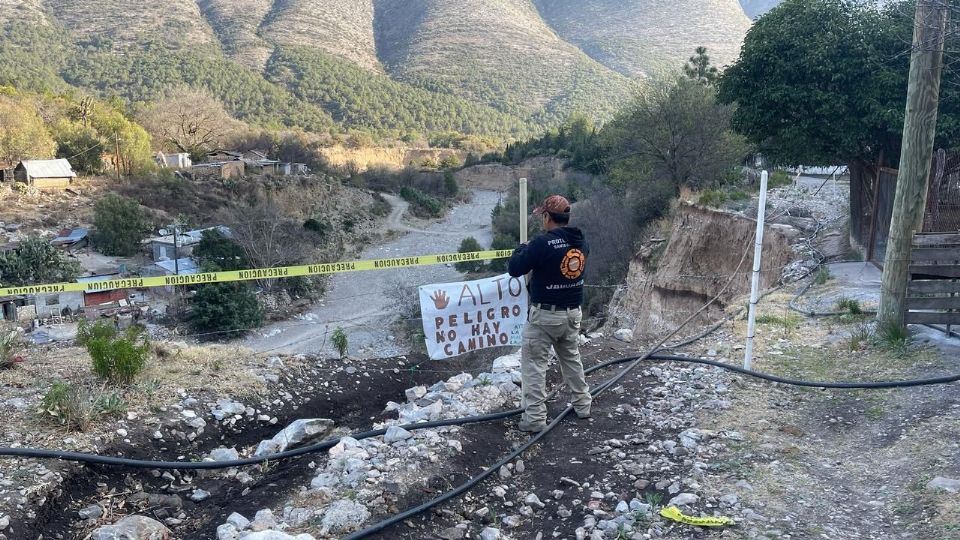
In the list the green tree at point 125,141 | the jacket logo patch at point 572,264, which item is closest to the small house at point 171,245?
the green tree at point 125,141

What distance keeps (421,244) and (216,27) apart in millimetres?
67029

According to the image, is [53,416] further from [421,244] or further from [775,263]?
[421,244]

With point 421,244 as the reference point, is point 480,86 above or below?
above

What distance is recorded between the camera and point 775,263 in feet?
47.5

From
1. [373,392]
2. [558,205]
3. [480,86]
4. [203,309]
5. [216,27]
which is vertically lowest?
[203,309]

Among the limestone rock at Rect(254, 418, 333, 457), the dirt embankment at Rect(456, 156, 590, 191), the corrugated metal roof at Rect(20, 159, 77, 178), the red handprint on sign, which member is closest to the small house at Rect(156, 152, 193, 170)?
the corrugated metal roof at Rect(20, 159, 77, 178)

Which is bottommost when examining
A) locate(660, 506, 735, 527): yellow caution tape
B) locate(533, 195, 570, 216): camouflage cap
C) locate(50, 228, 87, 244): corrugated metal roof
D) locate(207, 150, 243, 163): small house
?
locate(50, 228, 87, 244): corrugated metal roof

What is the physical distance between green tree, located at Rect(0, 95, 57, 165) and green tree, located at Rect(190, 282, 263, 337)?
2380 centimetres

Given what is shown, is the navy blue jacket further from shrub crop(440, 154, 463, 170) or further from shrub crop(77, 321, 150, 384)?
shrub crop(440, 154, 463, 170)

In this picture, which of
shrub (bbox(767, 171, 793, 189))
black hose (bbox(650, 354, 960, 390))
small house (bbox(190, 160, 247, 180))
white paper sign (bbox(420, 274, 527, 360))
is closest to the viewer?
black hose (bbox(650, 354, 960, 390))

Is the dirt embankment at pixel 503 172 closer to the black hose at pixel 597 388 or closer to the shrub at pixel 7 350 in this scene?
the black hose at pixel 597 388

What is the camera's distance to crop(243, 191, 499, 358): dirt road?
24266 millimetres

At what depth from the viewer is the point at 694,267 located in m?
17.0

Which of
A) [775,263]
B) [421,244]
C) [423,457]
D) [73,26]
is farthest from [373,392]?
[73,26]
